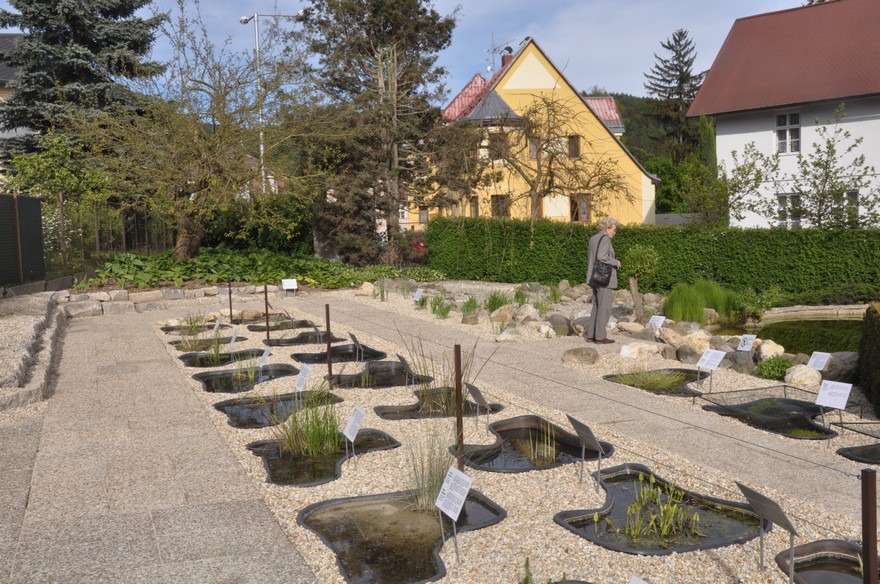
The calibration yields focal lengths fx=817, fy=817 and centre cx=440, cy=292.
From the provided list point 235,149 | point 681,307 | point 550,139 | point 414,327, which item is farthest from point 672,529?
point 550,139

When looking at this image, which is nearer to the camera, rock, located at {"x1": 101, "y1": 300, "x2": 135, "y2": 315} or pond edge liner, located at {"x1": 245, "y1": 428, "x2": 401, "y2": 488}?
pond edge liner, located at {"x1": 245, "y1": 428, "x2": 401, "y2": 488}

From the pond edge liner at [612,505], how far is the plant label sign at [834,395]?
71.3 inches

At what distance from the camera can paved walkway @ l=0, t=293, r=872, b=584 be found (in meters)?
4.14

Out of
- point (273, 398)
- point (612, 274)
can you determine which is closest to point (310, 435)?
point (273, 398)

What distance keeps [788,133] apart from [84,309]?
24.4 meters

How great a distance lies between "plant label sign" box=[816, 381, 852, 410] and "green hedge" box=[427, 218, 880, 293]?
947 cm

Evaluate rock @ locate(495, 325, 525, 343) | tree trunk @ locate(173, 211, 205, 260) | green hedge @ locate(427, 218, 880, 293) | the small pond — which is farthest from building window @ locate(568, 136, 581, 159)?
the small pond

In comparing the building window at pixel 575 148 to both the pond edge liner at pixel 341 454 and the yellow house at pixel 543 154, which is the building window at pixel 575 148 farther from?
the pond edge liner at pixel 341 454

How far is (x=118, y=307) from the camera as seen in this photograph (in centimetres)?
1596

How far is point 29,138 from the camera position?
1005 inches

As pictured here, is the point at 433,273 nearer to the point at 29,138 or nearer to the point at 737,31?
the point at 29,138

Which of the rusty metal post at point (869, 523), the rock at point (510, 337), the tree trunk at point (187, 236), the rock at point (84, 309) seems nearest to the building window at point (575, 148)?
the tree trunk at point (187, 236)

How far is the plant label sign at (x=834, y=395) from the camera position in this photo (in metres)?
6.27

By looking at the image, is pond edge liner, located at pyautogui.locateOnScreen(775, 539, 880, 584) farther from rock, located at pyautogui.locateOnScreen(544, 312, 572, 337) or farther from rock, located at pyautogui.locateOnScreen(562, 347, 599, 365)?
rock, located at pyautogui.locateOnScreen(544, 312, 572, 337)
